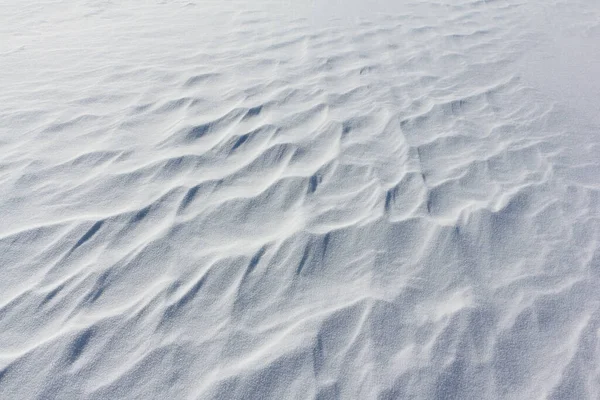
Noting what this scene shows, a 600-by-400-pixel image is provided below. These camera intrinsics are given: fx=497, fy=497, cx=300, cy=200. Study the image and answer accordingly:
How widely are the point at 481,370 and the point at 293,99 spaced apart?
2.43 meters

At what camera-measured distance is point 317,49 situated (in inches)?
186

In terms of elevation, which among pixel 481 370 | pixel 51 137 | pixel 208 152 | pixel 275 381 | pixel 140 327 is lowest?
pixel 481 370

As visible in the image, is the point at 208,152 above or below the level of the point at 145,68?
below

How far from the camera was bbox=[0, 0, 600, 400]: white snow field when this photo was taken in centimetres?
192

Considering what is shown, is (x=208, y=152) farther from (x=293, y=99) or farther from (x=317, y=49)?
(x=317, y=49)

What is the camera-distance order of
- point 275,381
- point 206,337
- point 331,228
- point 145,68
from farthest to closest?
1. point 145,68
2. point 331,228
3. point 206,337
4. point 275,381

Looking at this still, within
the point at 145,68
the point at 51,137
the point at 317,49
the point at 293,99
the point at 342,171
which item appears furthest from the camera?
the point at 317,49

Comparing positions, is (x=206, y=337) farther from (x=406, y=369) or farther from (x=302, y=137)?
(x=302, y=137)

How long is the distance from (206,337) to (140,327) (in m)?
0.28

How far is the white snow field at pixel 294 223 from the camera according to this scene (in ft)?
6.29

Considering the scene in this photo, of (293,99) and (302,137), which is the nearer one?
(302,137)

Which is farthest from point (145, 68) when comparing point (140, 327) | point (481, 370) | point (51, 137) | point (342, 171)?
point (481, 370)

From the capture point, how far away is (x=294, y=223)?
255 cm

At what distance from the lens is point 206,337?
199 centimetres
